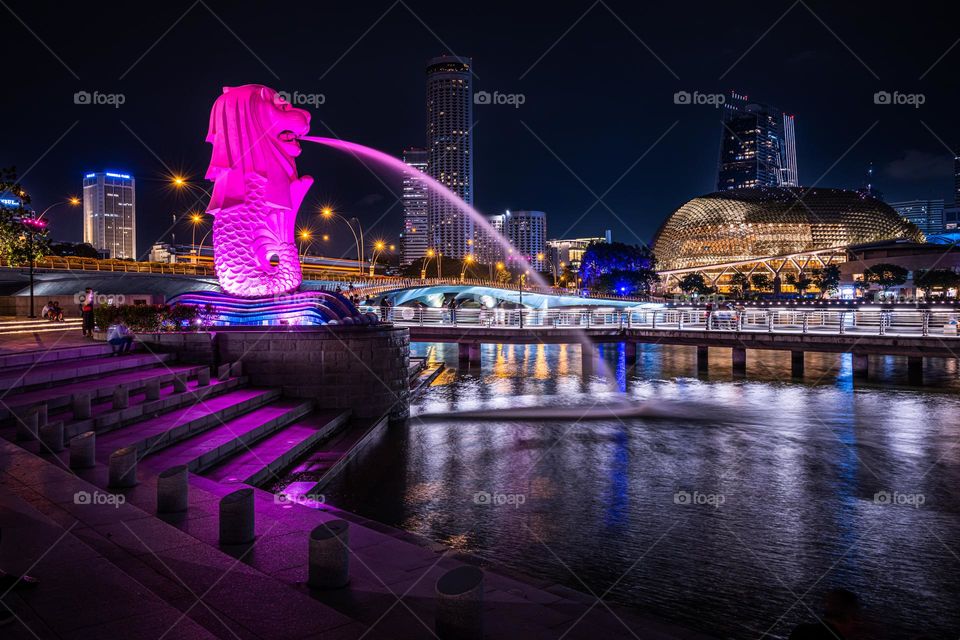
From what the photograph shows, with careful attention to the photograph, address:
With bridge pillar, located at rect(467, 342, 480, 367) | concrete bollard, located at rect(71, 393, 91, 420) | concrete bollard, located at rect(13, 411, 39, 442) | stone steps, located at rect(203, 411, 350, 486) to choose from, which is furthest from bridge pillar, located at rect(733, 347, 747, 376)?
concrete bollard, located at rect(13, 411, 39, 442)

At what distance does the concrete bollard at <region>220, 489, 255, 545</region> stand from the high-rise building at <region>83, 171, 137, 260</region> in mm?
165762

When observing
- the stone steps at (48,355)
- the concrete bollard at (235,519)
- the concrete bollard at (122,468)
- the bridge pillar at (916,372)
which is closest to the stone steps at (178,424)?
the concrete bollard at (122,468)

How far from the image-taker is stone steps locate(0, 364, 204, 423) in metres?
11.5

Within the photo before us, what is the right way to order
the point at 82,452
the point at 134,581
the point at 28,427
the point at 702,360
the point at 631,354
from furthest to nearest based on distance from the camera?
1. the point at 631,354
2. the point at 702,360
3. the point at 28,427
4. the point at 82,452
5. the point at 134,581

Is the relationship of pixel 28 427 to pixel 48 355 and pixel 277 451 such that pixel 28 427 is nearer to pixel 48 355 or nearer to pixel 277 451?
pixel 277 451

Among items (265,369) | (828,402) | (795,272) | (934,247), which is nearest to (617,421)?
(828,402)

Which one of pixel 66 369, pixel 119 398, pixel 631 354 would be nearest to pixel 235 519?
pixel 119 398

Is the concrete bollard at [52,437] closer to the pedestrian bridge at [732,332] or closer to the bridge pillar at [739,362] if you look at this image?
the pedestrian bridge at [732,332]

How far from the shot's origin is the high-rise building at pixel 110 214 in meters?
155

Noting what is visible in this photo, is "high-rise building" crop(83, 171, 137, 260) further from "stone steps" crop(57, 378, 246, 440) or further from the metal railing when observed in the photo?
"stone steps" crop(57, 378, 246, 440)

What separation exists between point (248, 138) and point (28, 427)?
46.2ft

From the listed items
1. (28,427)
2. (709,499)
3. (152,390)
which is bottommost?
(709,499)

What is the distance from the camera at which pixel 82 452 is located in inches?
365

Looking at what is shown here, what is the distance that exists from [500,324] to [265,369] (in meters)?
19.0
